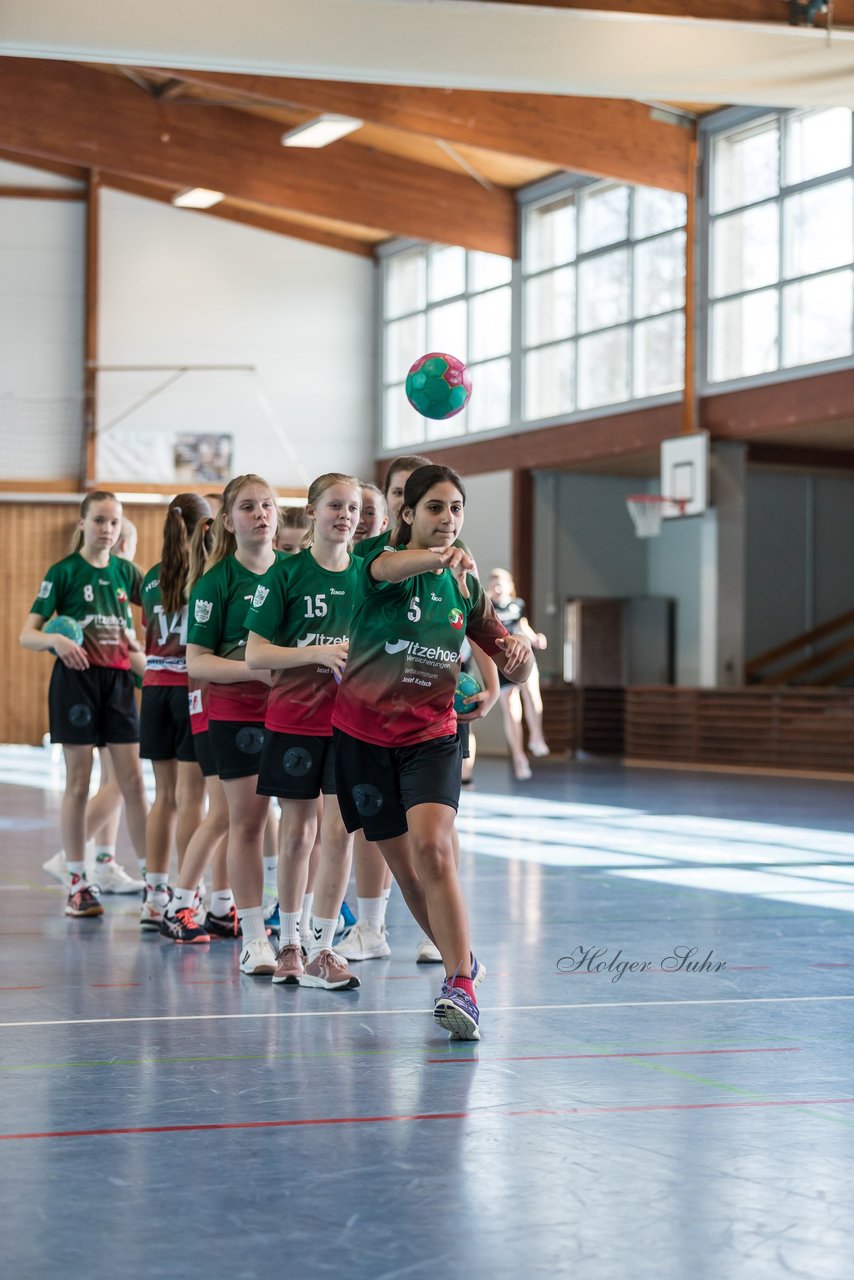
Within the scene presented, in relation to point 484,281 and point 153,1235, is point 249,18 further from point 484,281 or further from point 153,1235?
point 484,281

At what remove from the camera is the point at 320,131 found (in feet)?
69.9

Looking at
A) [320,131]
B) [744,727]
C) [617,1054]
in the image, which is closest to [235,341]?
[320,131]

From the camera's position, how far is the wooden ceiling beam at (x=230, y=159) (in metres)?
20.5

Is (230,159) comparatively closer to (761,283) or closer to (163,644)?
(761,283)

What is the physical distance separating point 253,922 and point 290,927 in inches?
9.0

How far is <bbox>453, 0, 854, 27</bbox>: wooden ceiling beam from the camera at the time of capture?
37.2ft

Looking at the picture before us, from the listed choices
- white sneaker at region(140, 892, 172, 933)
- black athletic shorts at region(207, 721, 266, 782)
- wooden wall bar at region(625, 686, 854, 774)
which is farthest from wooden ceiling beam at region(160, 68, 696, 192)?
black athletic shorts at region(207, 721, 266, 782)

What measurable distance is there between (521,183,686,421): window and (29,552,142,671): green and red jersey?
588 inches

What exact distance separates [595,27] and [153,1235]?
413 inches

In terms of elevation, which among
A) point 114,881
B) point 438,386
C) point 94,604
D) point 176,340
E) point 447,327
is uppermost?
point 447,327

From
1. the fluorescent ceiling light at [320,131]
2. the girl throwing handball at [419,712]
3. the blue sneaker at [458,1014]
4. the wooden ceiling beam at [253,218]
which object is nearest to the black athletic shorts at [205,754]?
the girl throwing handball at [419,712]

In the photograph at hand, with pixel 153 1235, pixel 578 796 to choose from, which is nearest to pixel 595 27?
pixel 578 796

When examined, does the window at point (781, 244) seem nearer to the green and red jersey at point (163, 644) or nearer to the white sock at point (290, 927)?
the green and red jersey at point (163, 644)

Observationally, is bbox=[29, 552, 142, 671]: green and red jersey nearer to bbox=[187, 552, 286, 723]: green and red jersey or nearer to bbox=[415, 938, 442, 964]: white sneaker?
bbox=[187, 552, 286, 723]: green and red jersey
